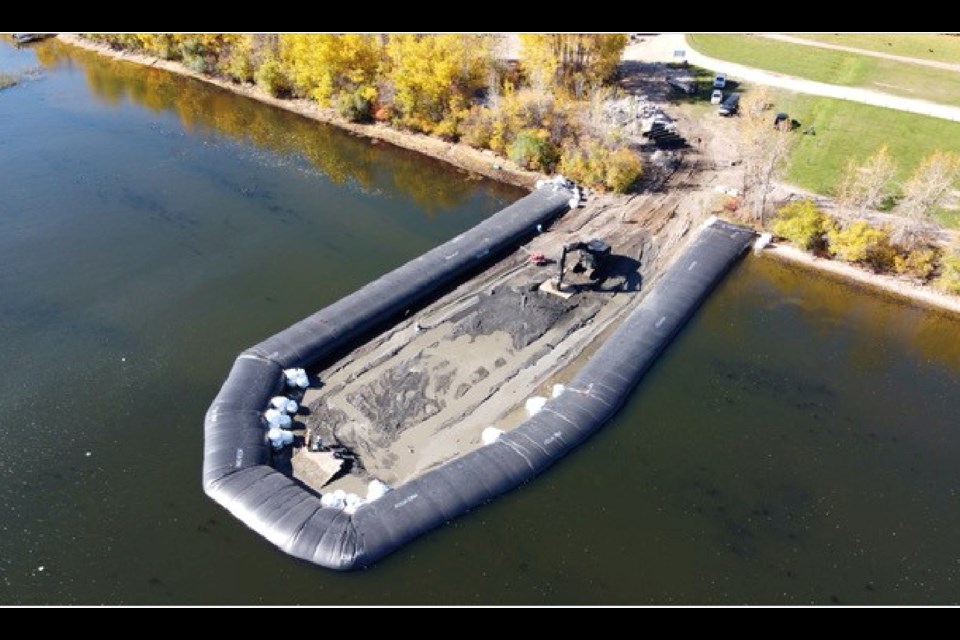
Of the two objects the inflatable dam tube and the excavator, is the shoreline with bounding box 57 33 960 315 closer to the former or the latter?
the inflatable dam tube

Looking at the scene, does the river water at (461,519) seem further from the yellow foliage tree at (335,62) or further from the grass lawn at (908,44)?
the grass lawn at (908,44)

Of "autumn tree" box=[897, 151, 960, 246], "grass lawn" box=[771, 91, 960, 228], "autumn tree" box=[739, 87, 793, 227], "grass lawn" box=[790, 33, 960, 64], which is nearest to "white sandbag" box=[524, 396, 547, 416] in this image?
"autumn tree" box=[739, 87, 793, 227]

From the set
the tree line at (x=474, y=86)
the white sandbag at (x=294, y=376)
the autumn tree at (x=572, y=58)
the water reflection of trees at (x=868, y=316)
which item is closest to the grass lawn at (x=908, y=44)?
the autumn tree at (x=572, y=58)

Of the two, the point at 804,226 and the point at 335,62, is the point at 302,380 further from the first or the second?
the point at 335,62

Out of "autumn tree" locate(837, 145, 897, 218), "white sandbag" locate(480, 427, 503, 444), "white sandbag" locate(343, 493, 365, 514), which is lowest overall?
"white sandbag" locate(343, 493, 365, 514)
